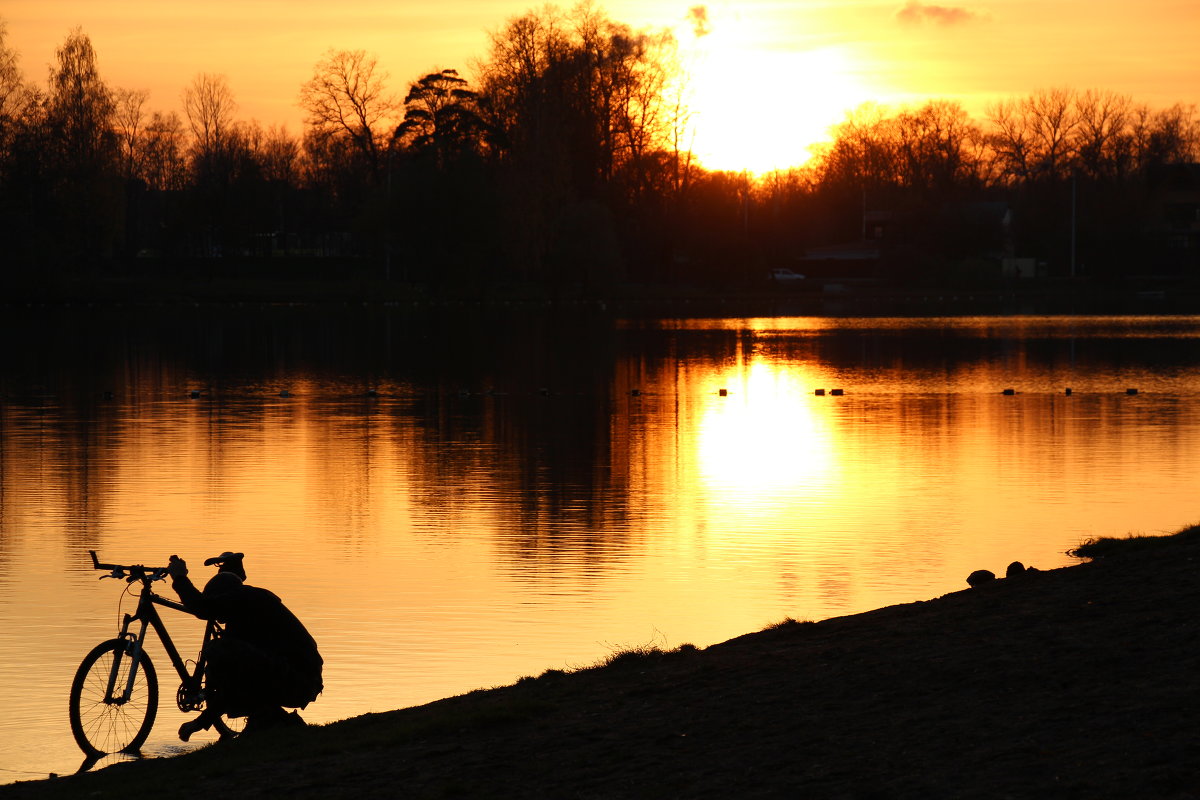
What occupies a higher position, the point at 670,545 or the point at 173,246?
the point at 173,246

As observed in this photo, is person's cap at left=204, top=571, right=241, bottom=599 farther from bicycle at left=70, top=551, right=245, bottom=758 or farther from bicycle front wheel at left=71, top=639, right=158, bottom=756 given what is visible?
bicycle front wheel at left=71, top=639, right=158, bottom=756

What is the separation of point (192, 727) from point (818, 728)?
425cm

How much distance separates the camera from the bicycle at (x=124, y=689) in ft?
34.3

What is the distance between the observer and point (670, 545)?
704 inches

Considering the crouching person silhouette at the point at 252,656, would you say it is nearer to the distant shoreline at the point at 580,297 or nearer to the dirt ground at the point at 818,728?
the dirt ground at the point at 818,728

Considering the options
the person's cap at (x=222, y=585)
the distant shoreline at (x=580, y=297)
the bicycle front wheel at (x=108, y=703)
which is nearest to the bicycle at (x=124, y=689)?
the bicycle front wheel at (x=108, y=703)

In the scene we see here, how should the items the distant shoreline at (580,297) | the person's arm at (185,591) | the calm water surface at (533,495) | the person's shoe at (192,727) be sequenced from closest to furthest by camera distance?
the person's arm at (185,591) → the person's shoe at (192,727) → the calm water surface at (533,495) → the distant shoreline at (580,297)

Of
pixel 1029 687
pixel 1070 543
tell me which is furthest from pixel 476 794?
pixel 1070 543

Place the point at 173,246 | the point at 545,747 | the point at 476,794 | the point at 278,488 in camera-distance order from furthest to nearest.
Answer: the point at 173,246 < the point at 278,488 < the point at 545,747 < the point at 476,794

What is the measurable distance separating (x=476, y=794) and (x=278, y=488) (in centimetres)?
1494

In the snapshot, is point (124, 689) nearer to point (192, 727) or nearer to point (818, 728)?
point (192, 727)

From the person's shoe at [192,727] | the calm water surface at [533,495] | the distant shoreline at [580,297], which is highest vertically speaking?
the distant shoreline at [580,297]

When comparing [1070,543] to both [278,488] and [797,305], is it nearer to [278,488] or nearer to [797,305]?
[278,488]

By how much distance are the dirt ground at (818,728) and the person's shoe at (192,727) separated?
0.64 metres
